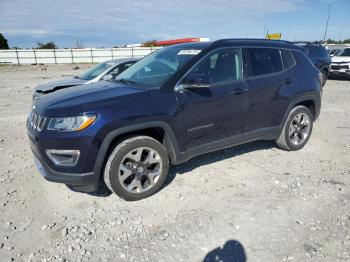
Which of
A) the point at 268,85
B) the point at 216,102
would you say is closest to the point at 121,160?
the point at 216,102

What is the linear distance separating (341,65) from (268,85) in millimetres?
12524

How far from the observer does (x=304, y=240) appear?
2.99 meters

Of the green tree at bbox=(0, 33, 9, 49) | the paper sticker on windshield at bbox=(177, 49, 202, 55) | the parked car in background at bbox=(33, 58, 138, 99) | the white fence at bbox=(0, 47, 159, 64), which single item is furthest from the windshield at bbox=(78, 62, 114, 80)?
the green tree at bbox=(0, 33, 9, 49)

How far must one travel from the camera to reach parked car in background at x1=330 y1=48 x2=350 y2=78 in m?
14.8

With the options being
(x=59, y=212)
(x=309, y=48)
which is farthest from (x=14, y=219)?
(x=309, y=48)

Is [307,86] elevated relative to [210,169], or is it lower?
elevated

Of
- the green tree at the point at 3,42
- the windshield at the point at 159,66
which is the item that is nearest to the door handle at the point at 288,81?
the windshield at the point at 159,66

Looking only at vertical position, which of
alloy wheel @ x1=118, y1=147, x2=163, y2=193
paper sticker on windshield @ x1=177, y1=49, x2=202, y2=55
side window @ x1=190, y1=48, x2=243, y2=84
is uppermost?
paper sticker on windshield @ x1=177, y1=49, x2=202, y2=55

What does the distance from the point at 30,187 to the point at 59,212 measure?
85cm

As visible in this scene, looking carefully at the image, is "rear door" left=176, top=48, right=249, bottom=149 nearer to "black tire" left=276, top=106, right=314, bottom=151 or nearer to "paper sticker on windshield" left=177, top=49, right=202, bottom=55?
"paper sticker on windshield" left=177, top=49, right=202, bottom=55

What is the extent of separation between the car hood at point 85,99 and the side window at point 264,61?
1784mm

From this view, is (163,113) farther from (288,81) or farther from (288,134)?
(288,134)

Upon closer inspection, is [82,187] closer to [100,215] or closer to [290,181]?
[100,215]

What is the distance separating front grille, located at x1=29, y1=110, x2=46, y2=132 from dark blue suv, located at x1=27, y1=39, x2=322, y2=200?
0.05ft
